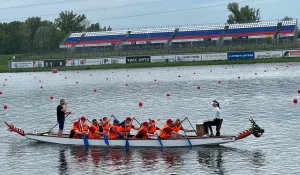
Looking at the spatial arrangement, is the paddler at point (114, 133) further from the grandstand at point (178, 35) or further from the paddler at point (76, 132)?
the grandstand at point (178, 35)

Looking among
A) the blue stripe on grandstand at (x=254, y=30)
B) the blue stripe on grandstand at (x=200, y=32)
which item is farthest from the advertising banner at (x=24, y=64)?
the blue stripe on grandstand at (x=254, y=30)

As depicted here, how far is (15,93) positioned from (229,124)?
33207 mm

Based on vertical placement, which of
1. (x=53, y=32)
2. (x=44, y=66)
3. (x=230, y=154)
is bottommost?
(x=230, y=154)

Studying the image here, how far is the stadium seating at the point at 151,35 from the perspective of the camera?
412 feet

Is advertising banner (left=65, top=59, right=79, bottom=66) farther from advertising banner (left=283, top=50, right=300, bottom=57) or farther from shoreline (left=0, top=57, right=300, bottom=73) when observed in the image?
advertising banner (left=283, top=50, right=300, bottom=57)

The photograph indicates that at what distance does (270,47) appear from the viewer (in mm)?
90500

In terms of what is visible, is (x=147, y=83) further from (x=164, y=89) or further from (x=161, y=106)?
(x=161, y=106)

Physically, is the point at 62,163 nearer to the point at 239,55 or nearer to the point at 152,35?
the point at 239,55

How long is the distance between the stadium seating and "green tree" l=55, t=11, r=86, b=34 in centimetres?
3889

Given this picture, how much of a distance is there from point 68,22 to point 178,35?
5178 centimetres

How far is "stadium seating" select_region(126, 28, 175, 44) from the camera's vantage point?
412 feet

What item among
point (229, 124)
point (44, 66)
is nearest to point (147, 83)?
point (229, 124)

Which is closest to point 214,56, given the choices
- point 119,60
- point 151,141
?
point 119,60

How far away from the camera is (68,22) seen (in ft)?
547
